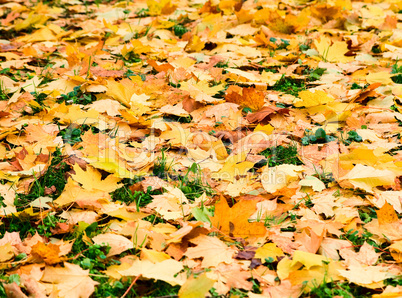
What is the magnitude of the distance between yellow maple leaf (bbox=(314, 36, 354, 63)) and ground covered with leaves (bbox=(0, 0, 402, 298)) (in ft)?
0.04

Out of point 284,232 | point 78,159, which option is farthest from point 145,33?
point 284,232

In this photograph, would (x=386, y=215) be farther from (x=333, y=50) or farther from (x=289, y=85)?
(x=333, y=50)

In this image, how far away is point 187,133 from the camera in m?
2.43

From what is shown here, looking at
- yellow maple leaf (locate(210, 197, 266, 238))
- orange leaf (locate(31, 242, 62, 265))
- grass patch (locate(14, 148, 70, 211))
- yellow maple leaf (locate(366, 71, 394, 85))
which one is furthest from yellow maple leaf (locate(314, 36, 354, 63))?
orange leaf (locate(31, 242, 62, 265))

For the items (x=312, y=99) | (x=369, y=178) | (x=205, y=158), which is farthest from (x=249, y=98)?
(x=369, y=178)

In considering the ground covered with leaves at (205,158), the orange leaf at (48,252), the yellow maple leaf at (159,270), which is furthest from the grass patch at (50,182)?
the yellow maple leaf at (159,270)

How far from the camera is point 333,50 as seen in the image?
10.8 feet

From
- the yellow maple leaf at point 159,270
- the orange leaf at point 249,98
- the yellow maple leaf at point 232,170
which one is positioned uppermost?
the orange leaf at point 249,98

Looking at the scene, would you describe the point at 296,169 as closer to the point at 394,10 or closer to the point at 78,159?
the point at 78,159

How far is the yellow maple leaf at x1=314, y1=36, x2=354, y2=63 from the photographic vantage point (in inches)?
129

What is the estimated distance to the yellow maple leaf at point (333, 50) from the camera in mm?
3271

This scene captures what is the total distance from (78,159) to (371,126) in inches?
65.2

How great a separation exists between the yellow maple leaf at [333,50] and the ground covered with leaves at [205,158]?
1cm

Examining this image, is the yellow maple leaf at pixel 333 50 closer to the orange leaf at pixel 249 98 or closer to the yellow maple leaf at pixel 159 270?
the orange leaf at pixel 249 98
